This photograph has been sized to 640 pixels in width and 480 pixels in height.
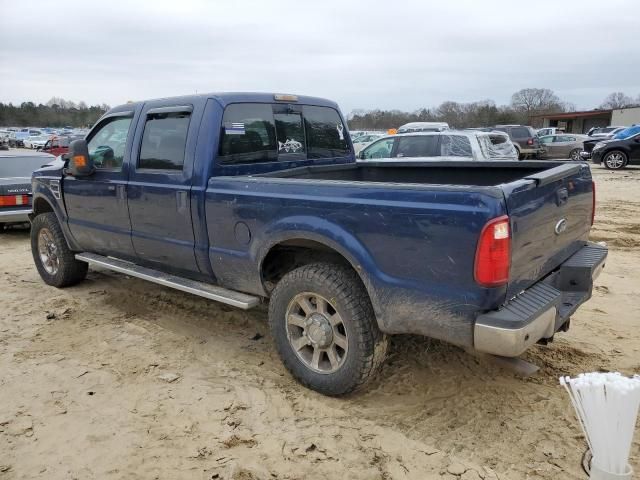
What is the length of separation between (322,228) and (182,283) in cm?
157

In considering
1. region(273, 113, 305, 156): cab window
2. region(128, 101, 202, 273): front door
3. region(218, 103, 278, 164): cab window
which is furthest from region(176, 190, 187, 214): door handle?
region(273, 113, 305, 156): cab window

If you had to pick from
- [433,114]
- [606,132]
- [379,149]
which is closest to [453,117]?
[433,114]

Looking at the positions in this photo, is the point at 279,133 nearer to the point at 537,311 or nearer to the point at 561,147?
the point at 537,311

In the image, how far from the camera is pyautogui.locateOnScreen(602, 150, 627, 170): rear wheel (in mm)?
19344

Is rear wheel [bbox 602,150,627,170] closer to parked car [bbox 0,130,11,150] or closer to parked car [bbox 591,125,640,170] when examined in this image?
parked car [bbox 591,125,640,170]

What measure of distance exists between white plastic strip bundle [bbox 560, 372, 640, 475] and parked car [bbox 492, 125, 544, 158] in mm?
22406

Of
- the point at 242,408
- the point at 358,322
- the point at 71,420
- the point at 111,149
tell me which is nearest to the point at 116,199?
the point at 111,149

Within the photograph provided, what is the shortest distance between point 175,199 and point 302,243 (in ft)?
4.03

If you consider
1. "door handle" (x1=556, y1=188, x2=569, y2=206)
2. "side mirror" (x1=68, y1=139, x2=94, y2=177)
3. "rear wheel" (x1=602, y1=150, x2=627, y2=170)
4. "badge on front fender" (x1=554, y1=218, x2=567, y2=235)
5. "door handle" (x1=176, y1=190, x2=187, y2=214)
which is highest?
"side mirror" (x1=68, y1=139, x2=94, y2=177)

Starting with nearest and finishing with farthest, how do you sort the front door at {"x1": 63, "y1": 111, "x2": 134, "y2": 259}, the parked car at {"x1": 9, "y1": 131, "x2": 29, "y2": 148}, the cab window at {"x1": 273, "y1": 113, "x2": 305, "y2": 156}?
the cab window at {"x1": 273, "y1": 113, "x2": 305, "y2": 156}
the front door at {"x1": 63, "y1": 111, "x2": 134, "y2": 259}
the parked car at {"x1": 9, "y1": 131, "x2": 29, "y2": 148}

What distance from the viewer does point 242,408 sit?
3350 mm

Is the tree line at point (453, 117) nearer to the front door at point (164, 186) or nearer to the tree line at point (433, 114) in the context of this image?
the tree line at point (433, 114)

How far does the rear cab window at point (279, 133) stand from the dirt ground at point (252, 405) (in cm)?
155

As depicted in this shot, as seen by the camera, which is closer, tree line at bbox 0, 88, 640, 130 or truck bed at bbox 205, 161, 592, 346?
truck bed at bbox 205, 161, 592, 346
